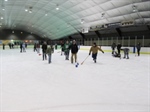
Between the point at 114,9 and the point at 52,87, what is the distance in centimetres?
2338

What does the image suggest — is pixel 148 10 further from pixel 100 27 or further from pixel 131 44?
pixel 100 27

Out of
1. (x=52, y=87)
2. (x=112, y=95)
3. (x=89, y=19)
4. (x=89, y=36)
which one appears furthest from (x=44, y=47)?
(x=89, y=36)

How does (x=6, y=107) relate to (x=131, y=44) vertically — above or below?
below

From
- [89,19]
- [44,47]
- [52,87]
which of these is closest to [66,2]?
[89,19]

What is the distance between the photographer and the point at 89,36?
4216 cm

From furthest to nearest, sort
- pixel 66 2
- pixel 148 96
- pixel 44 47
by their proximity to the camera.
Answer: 1. pixel 66 2
2. pixel 44 47
3. pixel 148 96

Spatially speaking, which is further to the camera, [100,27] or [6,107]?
[100,27]

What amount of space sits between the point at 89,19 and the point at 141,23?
10.8 metres

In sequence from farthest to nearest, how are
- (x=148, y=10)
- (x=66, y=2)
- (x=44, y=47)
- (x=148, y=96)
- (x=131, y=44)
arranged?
1. (x=66, y=2)
2. (x=131, y=44)
3. (x=148, y=10)
4. (x=44, y=47)
5. (x=148, y=96)

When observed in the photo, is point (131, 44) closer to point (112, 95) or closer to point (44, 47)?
point (44, 47)

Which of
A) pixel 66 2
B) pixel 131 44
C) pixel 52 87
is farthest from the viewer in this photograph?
pixel 66 2

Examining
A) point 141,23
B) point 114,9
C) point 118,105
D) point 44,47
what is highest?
point 114,9

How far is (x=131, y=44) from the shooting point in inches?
1021

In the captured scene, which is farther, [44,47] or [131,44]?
[131,44]
